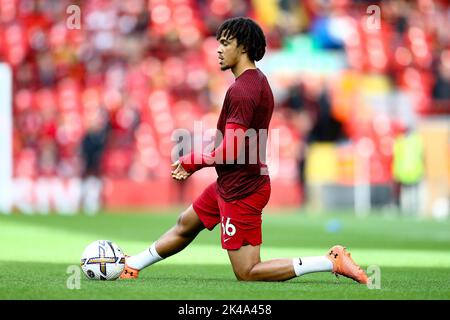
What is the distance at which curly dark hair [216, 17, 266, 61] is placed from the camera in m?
8.84

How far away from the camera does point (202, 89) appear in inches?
1141

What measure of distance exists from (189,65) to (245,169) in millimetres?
20437

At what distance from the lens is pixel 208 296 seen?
7.85 m

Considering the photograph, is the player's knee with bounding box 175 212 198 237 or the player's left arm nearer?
the player's left arm

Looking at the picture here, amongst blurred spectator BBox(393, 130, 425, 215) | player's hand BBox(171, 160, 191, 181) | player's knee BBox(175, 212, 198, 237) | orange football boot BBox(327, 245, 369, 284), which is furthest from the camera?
blurred spectator BBox(393, 130, 425, 215)

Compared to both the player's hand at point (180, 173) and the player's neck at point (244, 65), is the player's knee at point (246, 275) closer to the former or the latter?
the player's hand at point (180, 173)

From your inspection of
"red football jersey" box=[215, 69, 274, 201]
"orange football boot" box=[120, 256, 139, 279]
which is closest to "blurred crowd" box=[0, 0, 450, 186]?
"orange football boot" box=[120, 256, 139, 279]

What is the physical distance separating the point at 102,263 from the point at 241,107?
5.68 ft

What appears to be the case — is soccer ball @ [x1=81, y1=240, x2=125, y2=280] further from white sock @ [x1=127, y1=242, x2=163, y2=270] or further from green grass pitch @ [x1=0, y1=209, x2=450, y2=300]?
white sock @ [x1=127, y1=242, x2=163, y2=270]

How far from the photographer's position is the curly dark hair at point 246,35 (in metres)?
8.84

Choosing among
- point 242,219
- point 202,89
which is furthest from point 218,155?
point 202,89

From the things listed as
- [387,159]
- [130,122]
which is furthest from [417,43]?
[130,122]

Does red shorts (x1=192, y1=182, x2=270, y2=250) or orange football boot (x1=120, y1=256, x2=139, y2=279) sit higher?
red shorts (x1=192, y1=182, x2=270, y2=250)
